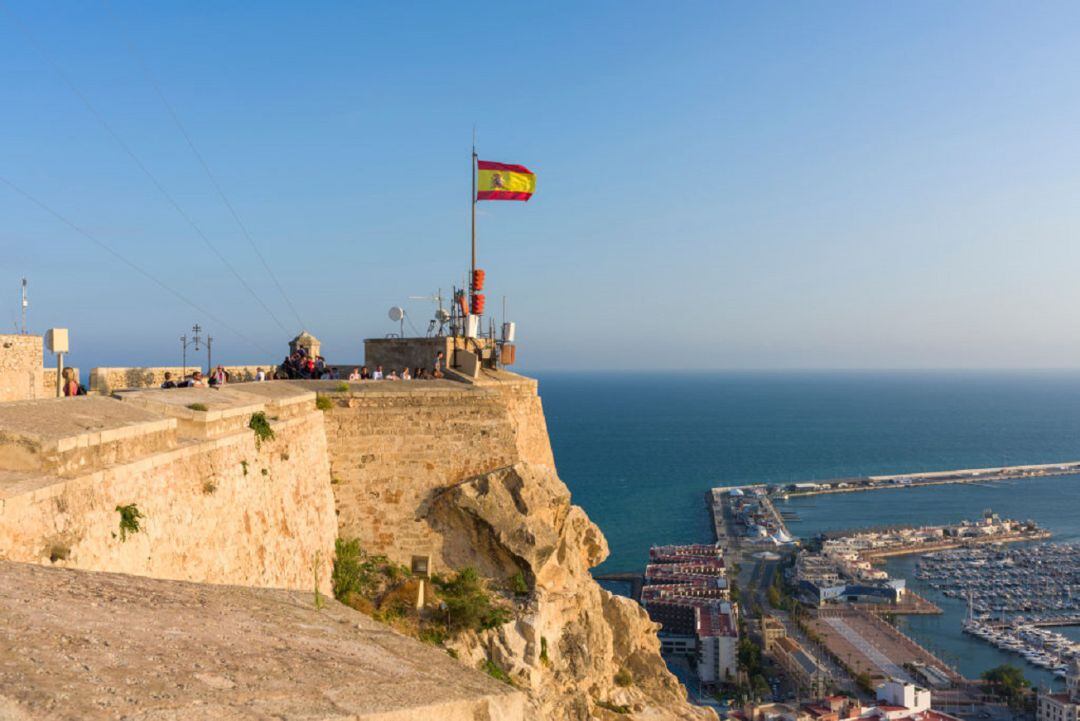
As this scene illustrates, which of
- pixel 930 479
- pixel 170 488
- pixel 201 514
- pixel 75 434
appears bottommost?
pixel 930 479

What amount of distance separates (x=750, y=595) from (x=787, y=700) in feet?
56.0

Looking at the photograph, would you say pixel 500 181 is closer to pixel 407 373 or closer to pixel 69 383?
pixel 407 373

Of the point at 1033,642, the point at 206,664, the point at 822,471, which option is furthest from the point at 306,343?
the point at 822,471

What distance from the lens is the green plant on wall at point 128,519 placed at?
7.70m

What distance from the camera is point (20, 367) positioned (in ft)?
46.2

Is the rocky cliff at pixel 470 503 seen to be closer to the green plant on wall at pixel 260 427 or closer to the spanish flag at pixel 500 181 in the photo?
the green plant on wall at pixel 260 427

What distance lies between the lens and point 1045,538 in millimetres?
80375

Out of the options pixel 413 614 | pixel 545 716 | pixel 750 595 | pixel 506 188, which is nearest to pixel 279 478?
pixel 413 614

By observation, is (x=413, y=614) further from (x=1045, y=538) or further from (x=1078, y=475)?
(x=1078, y=475)

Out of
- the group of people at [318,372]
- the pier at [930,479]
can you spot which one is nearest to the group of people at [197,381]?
the group of people at [318,372]

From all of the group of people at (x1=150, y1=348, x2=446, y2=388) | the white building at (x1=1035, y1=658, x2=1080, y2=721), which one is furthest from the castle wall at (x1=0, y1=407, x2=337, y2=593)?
the white building at (x1=1035, y1=658, x2=1080, y2=721)

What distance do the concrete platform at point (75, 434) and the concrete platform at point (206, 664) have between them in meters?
2.70

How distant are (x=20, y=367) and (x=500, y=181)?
1208 cm

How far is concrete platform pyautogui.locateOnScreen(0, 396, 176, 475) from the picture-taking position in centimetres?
688
